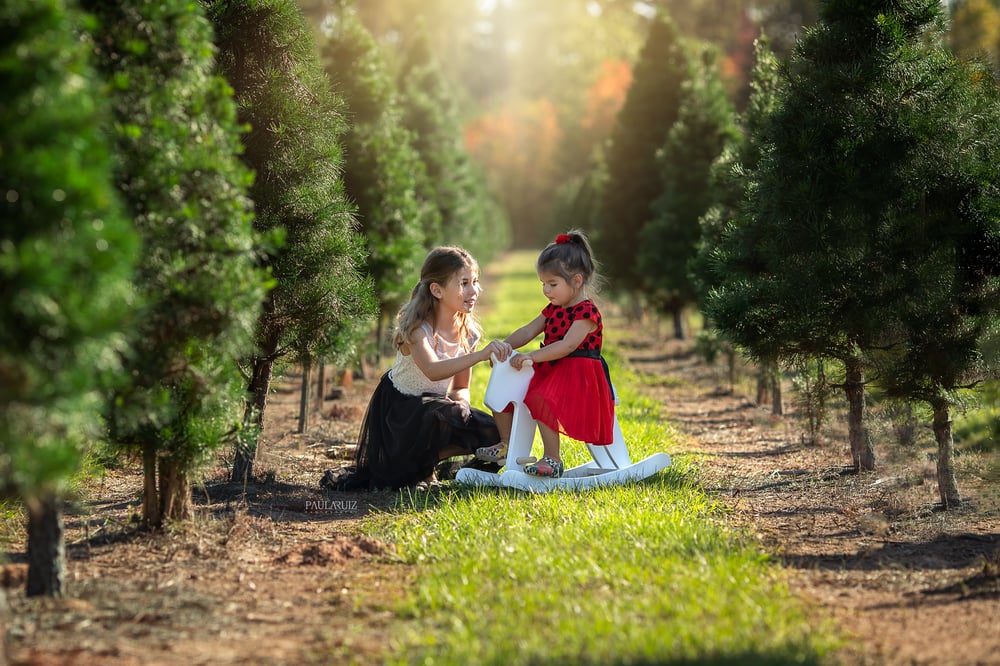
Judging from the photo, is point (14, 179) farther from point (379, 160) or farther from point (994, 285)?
point (379, 160)

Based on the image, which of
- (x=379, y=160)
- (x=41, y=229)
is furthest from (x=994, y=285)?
(x=379, y=160)

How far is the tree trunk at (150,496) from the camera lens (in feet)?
16.6

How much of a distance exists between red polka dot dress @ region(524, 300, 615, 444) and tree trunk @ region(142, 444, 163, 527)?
2426 millimetres

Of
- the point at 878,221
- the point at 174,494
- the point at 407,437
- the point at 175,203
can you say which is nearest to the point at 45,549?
the point at 174,494

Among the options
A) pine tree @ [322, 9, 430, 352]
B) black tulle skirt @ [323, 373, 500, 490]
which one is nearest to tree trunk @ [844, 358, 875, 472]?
black tulle skirt @ [323, 373, 500, 490]

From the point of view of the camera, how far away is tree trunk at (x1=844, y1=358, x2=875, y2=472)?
23.2 feet

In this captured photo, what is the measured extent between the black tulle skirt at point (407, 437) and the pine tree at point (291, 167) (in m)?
0.71

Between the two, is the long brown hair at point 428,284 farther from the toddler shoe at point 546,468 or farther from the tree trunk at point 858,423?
the tree trunk at point 858,423

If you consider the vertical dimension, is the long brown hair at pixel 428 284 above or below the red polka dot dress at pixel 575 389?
above

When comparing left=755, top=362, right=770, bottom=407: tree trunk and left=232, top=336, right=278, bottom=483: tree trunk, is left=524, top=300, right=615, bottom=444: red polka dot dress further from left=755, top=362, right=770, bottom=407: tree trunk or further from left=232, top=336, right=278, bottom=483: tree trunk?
left=755, top=362, right=770, bottom=407: tree trunk

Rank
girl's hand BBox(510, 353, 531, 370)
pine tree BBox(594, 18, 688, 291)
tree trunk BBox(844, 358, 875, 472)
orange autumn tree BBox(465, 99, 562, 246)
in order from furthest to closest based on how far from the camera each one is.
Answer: orange autumn tree BBox(465, 99, 562, 246) → pine tree BBox(594, 18, 688, 291) → tree trunk BBox(844, 358, 875, 472) → girl's hand BBox(510, 353, 531, 370)

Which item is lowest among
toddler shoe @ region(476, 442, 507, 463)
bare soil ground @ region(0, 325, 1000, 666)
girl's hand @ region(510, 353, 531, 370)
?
bare soil ground @ region(0, 325, 1000, 666)

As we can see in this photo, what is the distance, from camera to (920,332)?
596 centimetres

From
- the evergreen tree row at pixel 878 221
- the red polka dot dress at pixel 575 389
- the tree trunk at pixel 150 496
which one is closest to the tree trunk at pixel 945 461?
the evergreen tree row at pixel 878 221
